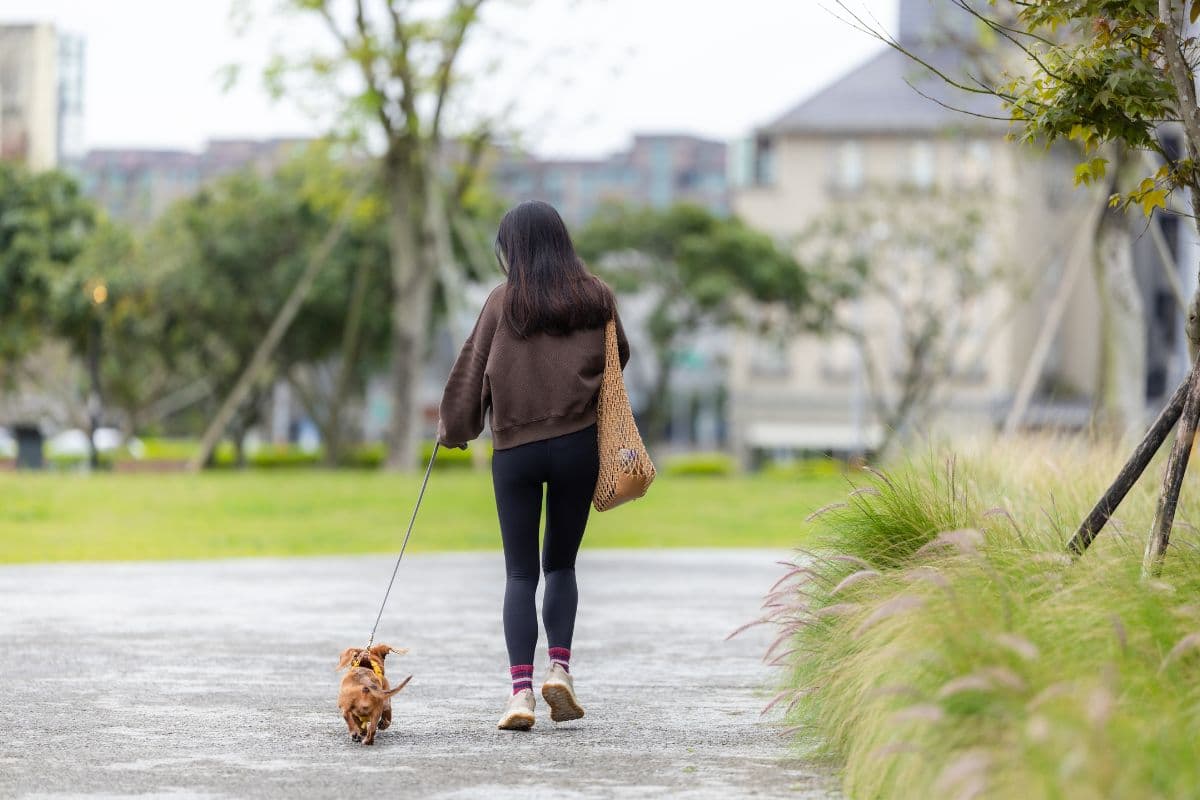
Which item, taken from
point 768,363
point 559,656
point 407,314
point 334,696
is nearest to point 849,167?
point 768,363

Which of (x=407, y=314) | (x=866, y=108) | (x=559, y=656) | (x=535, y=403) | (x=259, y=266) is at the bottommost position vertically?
(x=407, y=314)

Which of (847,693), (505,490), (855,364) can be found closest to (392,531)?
(505,490)

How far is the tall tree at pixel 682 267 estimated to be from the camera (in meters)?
51.1

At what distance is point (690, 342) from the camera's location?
53.6m

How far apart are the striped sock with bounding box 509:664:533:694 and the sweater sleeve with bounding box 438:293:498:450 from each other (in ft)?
2.67

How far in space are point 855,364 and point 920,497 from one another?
195ft

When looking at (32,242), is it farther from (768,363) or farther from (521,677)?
(521,677)

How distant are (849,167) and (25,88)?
30.7m

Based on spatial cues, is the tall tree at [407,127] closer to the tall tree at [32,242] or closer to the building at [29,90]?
Answer: the tall tree at [32,242]

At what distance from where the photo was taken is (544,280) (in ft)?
21.9

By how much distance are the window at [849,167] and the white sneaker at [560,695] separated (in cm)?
6123

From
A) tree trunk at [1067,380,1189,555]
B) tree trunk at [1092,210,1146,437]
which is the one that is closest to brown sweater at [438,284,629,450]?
tree trunk at [1067,380,1189,555]

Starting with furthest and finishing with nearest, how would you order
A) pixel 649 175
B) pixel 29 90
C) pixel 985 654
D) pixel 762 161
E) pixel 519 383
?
pixel 649 175 < pixel 762 161 < pixel 29 90 < pixel 519 383 < pixel 985 654

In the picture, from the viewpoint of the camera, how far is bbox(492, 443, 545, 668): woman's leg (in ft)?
21.9
